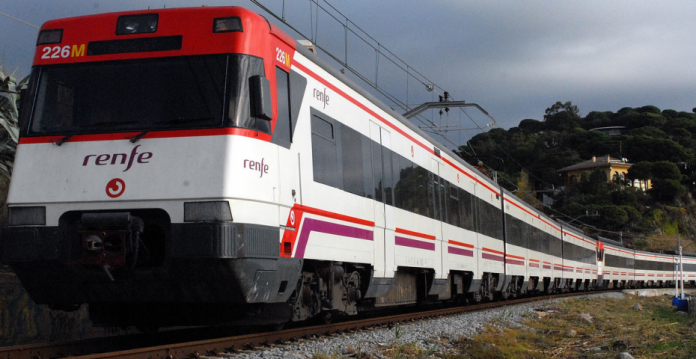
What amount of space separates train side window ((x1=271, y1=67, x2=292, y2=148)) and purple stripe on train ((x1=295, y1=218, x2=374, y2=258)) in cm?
94

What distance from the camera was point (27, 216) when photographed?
6.64 meters

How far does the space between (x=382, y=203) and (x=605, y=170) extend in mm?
94626

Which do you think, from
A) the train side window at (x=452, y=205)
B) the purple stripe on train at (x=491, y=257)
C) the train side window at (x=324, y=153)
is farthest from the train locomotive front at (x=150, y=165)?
the purple stripe on train at (x=491, y=257)

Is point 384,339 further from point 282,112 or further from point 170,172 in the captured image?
point 170,172

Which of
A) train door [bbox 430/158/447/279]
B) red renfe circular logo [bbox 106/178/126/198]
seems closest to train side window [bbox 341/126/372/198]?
red renfe circular logo [bbox 106/178/126/198]

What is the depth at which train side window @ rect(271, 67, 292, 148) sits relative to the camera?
7.16m

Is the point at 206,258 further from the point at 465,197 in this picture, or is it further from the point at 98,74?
the point at 465,197

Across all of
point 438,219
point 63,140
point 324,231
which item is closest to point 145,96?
point 63,140

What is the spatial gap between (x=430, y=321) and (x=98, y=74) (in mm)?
6941

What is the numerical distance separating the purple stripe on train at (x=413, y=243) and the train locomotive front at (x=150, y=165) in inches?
138

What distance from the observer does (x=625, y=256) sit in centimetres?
4531

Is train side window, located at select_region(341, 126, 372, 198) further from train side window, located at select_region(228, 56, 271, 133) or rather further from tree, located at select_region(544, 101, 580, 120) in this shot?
tree, located at select_region(544, 101, 580, 120)

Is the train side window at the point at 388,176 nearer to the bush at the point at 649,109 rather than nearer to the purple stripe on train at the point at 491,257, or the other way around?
the purple stripe on train at the point at 491,257

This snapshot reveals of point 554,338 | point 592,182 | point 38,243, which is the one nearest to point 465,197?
point 554,338
